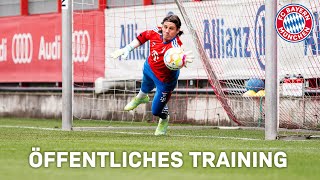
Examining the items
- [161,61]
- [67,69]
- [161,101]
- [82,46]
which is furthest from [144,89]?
[82,46]

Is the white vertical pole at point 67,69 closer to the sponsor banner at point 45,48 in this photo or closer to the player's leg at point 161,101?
the player's leg at point 161,101

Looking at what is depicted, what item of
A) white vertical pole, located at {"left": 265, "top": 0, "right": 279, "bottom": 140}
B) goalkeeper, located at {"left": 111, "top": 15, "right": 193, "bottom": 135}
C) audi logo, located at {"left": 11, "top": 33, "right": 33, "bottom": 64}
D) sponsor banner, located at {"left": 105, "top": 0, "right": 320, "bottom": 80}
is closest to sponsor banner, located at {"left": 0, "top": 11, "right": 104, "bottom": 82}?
audi logo, located at {"left": 11, "top": 33, "right": 33, "bottom": 64}

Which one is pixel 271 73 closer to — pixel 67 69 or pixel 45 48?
pixel 67 69

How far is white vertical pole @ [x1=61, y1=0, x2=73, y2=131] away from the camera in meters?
16.5

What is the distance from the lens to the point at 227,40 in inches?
727

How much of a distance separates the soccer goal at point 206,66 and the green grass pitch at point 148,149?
0.97 m

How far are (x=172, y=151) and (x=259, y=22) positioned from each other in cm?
742

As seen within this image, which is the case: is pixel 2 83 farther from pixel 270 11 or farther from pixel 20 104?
pixel 270 11

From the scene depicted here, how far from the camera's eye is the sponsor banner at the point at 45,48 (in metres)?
21.5

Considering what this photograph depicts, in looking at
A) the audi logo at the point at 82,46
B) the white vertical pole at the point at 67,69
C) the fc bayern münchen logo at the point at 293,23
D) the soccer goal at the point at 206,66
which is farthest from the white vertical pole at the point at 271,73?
the audi logo at the point at 82,46

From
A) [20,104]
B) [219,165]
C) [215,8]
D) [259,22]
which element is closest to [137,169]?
[219,165]

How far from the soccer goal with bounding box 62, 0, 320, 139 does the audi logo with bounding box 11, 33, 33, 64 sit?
1.38 meters

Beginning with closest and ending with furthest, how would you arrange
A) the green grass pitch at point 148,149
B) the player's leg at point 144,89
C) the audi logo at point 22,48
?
the green grass pitch at point 148,149
the player's leg at point 144,89
the audi logo at point 22,48

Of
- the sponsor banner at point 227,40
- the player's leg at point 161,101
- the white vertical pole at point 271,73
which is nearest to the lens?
the white vertical pole at point 271,73
